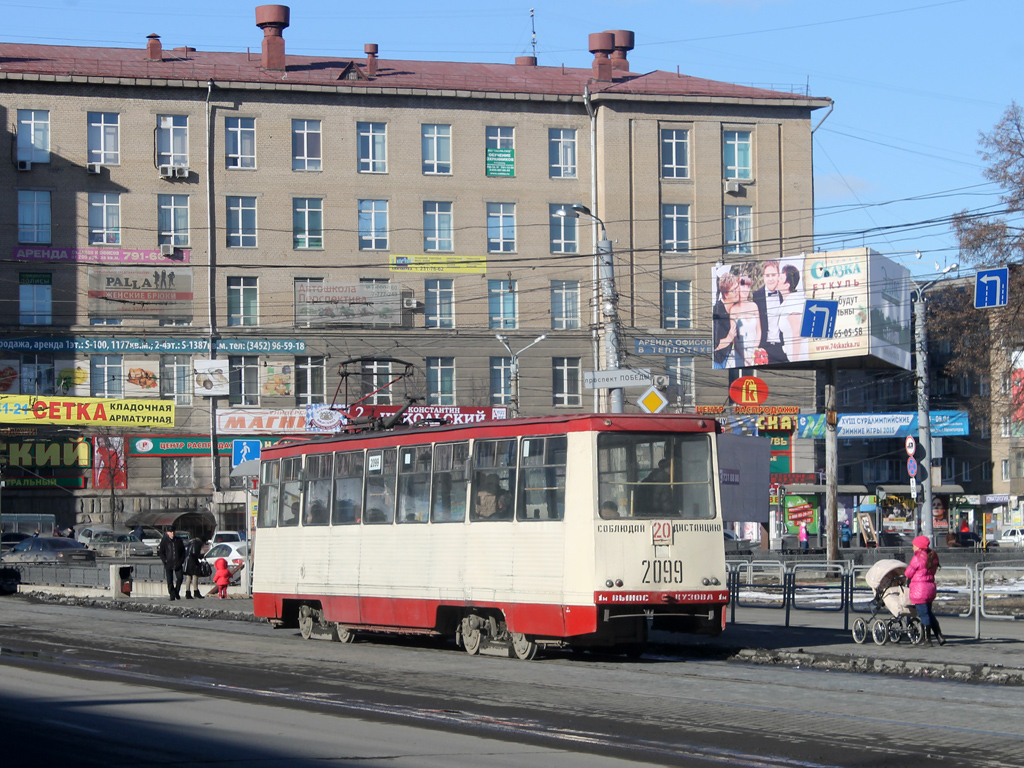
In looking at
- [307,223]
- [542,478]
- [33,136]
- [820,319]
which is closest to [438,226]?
[307,223]

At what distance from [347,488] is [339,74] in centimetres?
4697

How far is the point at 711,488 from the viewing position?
15984 millimetres

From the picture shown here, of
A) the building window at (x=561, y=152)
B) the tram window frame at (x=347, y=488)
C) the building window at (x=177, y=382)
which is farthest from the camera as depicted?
the building window at (x=561, y=152)

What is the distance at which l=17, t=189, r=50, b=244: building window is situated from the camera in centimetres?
5872

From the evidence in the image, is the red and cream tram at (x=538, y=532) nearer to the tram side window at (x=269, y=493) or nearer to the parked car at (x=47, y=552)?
the tram side window at (x=269, y=493)

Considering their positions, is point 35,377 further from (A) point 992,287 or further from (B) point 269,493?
(A) point 992,287

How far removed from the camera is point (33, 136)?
5938 centimetres

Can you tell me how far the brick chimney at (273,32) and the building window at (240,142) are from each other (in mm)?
3518

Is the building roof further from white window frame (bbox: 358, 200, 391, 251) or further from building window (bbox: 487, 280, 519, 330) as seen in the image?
building window (bbox: 487, 280, 519, 330)

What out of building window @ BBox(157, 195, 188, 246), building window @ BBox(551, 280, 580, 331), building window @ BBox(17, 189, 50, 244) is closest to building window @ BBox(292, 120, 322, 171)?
building window @ BBox(157, 195, 188, 246)

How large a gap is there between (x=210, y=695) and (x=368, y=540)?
607 centimetres

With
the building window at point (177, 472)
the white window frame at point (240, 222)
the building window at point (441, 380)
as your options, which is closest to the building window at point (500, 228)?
the building window at point (441, 380)

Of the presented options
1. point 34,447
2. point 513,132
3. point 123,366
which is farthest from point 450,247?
point 34,447

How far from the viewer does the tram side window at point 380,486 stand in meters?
18.4
